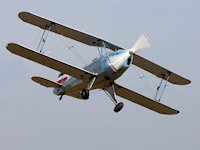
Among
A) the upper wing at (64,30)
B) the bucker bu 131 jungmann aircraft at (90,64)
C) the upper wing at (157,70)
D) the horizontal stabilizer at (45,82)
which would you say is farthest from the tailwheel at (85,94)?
the upper wing at (157,70)

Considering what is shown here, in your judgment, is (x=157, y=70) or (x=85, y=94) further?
(x=157, y=70)

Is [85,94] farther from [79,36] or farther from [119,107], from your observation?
[79,36]

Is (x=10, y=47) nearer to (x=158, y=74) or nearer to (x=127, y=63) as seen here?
(x=127, y=63)

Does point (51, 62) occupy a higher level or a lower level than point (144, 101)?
lower

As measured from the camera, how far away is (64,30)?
31969mm

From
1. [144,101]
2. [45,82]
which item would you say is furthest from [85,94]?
[144,101]

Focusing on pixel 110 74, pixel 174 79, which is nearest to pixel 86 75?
pixel 110 74

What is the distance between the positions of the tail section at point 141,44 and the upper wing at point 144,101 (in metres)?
2.92

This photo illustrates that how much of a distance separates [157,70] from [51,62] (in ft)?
19.0

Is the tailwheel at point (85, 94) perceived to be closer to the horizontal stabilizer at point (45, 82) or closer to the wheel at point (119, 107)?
the wheel at point (119, 107)

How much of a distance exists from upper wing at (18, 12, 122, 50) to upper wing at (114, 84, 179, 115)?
2.71 metres

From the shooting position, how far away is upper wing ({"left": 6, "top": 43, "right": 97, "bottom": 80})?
30.1 m

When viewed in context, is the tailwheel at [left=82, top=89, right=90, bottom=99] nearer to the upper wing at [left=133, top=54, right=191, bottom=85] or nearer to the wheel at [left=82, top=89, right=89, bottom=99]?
the wheel at [left=82, top=89, right=89, bottom=99]

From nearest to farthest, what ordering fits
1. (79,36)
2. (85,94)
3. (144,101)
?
(85,94) < (79,36) < (144,101)
